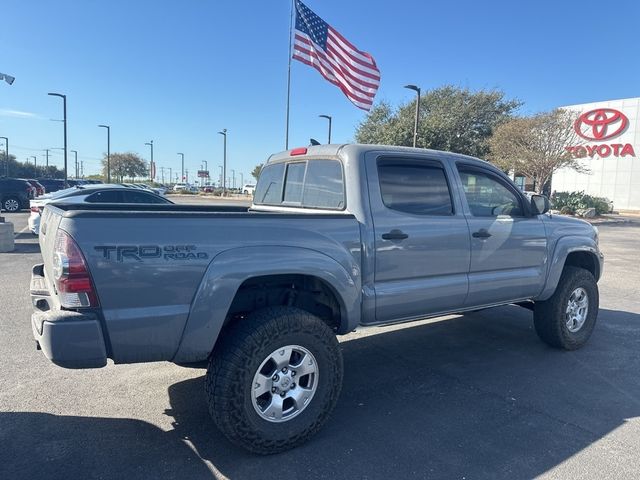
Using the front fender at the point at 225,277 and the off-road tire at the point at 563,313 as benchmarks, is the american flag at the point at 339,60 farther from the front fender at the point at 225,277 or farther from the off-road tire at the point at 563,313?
the front fender at the point at 225,277

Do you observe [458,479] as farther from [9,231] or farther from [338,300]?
[9,231]

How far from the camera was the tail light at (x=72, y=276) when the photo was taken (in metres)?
2.51

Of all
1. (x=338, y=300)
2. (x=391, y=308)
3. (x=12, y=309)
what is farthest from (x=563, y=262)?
(x=12, y=309)

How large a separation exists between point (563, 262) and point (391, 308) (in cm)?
235

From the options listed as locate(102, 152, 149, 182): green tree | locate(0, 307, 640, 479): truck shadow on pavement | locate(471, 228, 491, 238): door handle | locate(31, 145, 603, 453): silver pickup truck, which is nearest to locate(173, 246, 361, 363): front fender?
locate(31, 145, 603, 453): silver pickup truck

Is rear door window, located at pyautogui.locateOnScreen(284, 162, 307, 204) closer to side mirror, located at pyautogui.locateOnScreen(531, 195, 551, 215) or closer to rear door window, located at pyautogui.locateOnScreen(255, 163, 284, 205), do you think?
rear door window, located at pyautogui.locateOnScreen(255, 163, 284, 205)

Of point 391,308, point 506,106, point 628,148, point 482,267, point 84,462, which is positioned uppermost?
point 506,106

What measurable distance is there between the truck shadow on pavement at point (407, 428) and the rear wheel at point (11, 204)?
21690mm

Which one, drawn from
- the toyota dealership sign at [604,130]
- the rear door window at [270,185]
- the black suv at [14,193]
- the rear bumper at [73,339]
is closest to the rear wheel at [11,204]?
the black suv at [14,193]

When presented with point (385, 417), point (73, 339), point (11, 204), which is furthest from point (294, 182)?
point (11, 204)

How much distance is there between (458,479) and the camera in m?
2.80

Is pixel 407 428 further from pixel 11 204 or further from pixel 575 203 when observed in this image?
pixel 575 203

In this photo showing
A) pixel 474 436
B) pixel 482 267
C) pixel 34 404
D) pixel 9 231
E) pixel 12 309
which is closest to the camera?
pixel 474 436

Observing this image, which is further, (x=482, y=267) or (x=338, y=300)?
(x=482, y=267)
